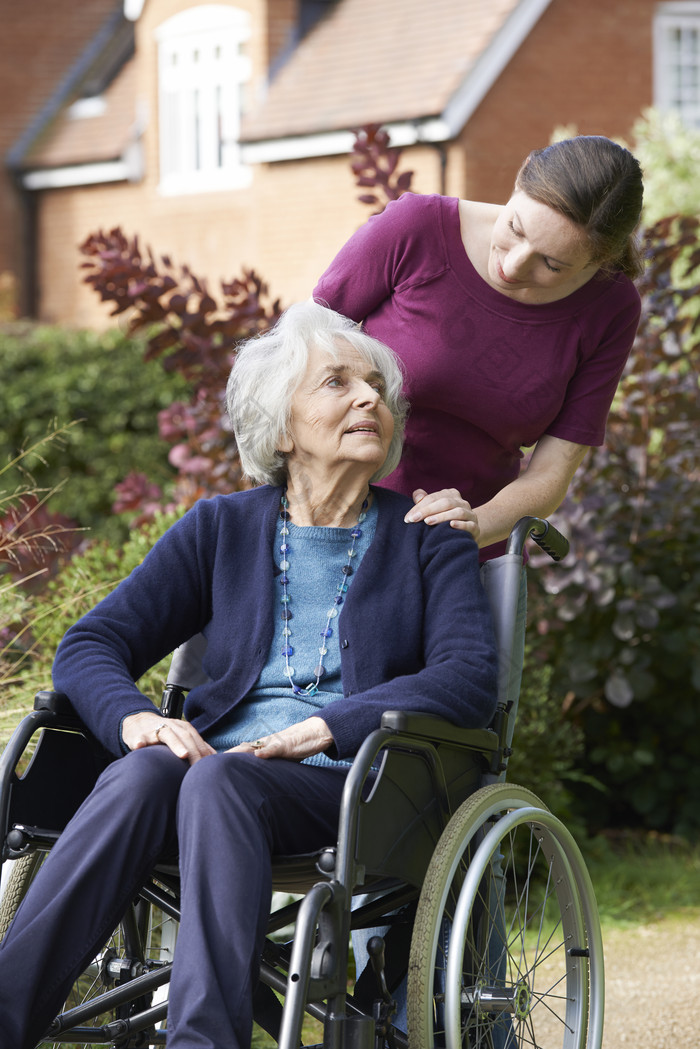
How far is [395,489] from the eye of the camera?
10.2 ft

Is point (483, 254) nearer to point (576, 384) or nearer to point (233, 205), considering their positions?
point (576, 384)

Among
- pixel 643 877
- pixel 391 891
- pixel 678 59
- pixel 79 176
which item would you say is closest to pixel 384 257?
pixel 391 891

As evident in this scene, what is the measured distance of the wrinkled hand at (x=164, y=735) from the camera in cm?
252

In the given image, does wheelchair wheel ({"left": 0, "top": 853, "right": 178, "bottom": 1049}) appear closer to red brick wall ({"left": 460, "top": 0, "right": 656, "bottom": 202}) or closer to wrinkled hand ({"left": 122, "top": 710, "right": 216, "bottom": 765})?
wrinkled hand ({"left": 122, "top": 710, "right": 216, "bottom": 765})

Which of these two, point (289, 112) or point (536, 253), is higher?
point (289, 112)

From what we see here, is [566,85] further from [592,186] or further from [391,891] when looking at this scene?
[391,891]

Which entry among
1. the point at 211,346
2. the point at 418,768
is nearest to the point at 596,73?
the point at 211,346

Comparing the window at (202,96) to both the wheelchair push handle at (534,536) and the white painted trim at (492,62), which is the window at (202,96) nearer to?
the white painted trim at (492,62)

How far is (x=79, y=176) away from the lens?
17.0m

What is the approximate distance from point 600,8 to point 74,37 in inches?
302

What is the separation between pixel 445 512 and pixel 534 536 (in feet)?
0.65

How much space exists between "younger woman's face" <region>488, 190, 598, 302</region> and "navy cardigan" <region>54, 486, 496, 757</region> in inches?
19.5

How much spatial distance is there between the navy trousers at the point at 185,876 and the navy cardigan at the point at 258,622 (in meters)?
0.16

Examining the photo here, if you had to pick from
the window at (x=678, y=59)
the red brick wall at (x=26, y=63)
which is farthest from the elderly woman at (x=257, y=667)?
the red brick wall at (x=26, y=63)
